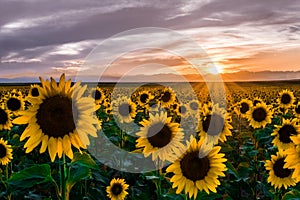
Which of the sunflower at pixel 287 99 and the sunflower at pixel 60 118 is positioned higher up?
the sunflower at pixel 60 118

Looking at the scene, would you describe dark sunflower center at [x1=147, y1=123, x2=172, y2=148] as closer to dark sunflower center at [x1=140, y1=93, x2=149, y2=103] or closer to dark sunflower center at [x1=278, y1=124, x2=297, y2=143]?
dark sunflower center at [x1=278, y1=124, x2=297, y2=143]

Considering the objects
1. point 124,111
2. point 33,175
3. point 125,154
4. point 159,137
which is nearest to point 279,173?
point 159,137

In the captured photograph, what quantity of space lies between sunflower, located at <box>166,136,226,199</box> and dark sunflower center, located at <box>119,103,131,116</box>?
6.36 meters

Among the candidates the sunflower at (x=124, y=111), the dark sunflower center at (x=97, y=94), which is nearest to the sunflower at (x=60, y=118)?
the sunflower at (x=124, y=111)

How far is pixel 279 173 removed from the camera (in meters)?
6.22

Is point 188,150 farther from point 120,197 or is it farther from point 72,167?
point 120,197

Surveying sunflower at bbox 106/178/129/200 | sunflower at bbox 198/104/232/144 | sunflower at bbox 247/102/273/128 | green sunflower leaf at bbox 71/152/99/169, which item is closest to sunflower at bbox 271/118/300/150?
sunflower at bbox 198/104/232/144

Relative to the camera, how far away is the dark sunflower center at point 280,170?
20.2 ft

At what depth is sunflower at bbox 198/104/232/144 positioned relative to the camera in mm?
8180

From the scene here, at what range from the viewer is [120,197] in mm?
6688

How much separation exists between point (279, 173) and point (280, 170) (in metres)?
0.05

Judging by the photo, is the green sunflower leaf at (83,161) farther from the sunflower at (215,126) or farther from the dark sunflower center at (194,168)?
the sunflower at (215,126)

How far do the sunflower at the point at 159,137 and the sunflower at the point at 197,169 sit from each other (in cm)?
108

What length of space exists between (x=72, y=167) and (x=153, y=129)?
8.41 ft
